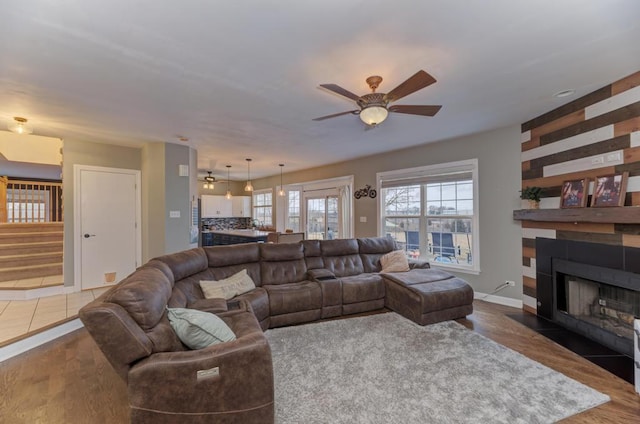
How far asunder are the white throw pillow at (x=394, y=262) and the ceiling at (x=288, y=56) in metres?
2.01

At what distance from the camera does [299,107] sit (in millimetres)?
3207

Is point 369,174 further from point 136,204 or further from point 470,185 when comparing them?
point 136,204

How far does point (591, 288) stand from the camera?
10.1ft

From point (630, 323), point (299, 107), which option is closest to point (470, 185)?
point (630, 323)

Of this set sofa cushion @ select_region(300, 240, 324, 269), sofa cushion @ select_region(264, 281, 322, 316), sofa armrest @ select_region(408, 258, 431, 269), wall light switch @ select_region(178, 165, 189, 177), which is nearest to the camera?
sofa cushion @ select_region(264, 281, 322, 316)

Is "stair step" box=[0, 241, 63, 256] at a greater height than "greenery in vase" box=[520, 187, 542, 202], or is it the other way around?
"greenery in vase" box=[520, 187, 542, 202]

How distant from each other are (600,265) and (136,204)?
262 inches

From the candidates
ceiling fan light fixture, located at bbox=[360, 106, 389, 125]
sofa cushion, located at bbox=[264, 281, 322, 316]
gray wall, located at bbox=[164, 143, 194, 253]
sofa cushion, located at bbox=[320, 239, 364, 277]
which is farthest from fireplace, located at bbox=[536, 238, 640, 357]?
gray wall, located at bbox=[164, 143, 194, 253]

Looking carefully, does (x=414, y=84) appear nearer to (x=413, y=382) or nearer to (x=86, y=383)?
(x=413, y=382)

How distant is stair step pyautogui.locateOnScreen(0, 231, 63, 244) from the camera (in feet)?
15.1

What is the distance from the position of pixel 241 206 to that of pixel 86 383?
7830 mm

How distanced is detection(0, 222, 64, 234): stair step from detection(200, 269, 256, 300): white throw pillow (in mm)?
3730

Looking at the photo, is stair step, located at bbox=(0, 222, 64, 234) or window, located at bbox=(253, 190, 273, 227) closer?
stair step, located at bbox=(0, 222, 64, 234)

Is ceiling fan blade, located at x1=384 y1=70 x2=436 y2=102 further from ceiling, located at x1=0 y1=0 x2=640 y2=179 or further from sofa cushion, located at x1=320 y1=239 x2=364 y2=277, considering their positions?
sofa cushion, located at x1=320 y1=239 x2=364 y2=277
